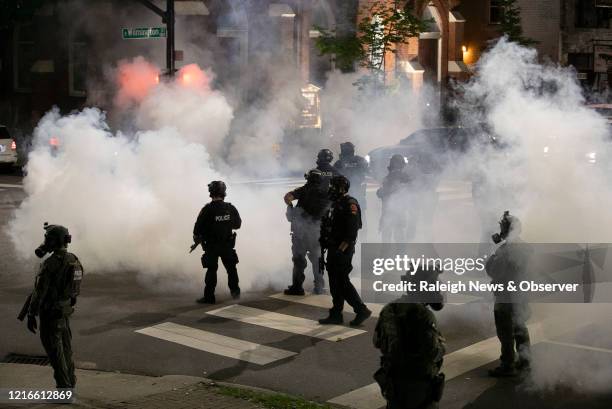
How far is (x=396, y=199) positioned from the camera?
13461mm

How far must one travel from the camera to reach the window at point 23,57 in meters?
34.7

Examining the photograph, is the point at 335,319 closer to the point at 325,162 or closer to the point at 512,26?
the point at 325,162

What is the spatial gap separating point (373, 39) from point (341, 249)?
21516 millimetres

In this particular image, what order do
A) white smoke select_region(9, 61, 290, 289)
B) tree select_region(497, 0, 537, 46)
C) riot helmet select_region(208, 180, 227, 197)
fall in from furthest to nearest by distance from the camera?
1. tree select_region(497, 0, 537, 46)
2. white smoke select_region(9, 61, 290, 289)
3. riot helmet select_region(208, 180, 227, 197)

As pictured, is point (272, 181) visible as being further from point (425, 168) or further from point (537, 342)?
point (537, 342)

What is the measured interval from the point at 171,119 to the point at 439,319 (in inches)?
361

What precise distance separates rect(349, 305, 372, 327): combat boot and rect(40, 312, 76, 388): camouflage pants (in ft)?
11.4

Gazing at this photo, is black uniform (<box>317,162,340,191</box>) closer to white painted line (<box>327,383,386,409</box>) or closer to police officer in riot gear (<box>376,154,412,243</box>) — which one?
police officer in riot gear (<box>376,154,412,243</box>)

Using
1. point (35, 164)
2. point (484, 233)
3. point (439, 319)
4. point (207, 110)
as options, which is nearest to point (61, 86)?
point (207, 110)

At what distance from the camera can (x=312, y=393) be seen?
7.45 m

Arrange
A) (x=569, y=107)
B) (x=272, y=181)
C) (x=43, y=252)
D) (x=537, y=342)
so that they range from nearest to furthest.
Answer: (x=43, y=252) → (x=537, y=342) → (x=569, y=107) → (x=272, y=181)

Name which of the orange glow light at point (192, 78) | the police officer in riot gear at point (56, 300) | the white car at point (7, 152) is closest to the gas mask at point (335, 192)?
the police officer in riot gear at point (56, 300)

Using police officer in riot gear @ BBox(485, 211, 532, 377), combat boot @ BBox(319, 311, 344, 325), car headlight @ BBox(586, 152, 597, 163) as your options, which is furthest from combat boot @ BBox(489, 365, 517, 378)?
car headlight @ BBox(586, 152, 597, 163)
